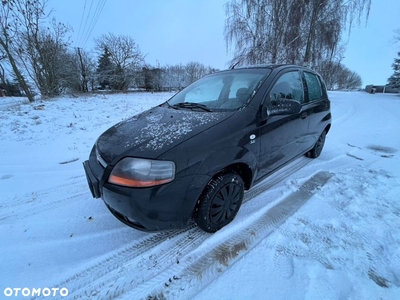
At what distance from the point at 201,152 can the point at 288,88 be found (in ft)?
5.45

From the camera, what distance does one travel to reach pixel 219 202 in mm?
1710

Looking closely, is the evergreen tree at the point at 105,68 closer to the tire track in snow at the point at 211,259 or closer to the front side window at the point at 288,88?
the front side window at the point at 288,88

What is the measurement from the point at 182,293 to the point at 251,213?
3.50 ft

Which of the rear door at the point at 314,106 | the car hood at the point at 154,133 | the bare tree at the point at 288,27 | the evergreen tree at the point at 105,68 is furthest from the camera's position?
the evergreen tree at the point at 105,68

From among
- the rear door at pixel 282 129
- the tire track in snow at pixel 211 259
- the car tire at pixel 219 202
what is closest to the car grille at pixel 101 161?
the car tire at pixel 219 202

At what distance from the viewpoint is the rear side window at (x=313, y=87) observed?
2.79 metres

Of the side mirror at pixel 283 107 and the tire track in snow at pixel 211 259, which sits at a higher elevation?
the side mirror at pixel 283 107

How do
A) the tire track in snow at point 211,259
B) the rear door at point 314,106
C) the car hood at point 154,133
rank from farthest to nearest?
1. the rear door at point 314,106
2. the car hood at point 154,133
3. the tire track in snow at point 211,259

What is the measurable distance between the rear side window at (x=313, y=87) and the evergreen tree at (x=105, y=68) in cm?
3283

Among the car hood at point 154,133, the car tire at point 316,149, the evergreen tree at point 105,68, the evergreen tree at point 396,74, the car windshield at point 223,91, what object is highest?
the evergreen tree at point 105,68

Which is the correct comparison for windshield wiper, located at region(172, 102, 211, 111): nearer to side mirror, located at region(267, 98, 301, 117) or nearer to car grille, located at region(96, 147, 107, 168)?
side mirror, located at region(267, 98, 301, 117)

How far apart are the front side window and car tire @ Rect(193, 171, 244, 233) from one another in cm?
100

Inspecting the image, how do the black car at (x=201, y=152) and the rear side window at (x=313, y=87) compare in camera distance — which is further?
the rear side window at (x=313, y=87)

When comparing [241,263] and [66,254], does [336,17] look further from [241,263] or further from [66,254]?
[66,254]
